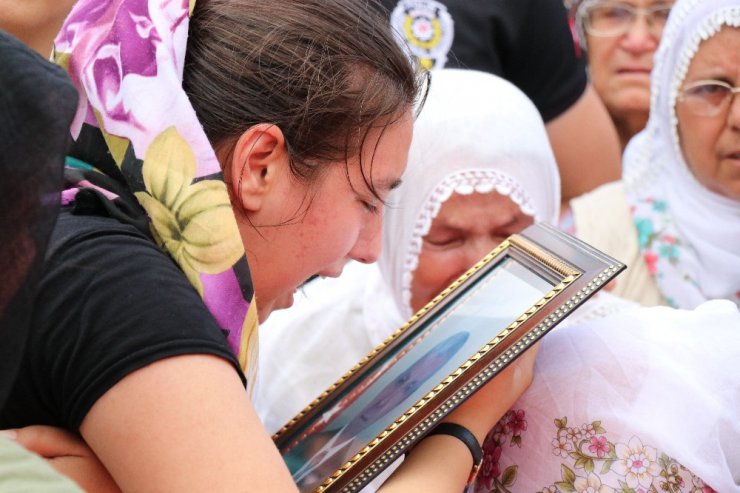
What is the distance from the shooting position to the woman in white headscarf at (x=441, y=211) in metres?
2.26

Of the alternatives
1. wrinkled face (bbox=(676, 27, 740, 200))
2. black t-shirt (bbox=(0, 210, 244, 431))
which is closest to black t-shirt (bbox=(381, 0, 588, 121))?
wrinkled face (bbox=(676, 27, 740, 200))

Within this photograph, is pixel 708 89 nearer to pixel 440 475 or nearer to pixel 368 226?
pixel 368 226

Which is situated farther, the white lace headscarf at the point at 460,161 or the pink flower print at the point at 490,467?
the white lace headscarf at the point at 460,161

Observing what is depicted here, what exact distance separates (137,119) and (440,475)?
0.60m

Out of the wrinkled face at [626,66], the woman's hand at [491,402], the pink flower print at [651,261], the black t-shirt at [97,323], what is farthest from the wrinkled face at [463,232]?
the wrinkled face at [626,66]

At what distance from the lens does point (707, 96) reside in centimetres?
248

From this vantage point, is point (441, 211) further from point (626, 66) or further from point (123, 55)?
point (626, 66)

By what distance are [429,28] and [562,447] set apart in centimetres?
158

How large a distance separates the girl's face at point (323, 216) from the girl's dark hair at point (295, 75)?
19 millimetres

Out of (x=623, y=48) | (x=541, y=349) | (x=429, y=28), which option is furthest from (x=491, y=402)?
(x=623, y=48)

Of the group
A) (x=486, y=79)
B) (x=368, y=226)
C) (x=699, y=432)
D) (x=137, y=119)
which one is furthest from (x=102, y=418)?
(x=486, y=79)

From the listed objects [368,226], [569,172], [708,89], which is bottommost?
[569,172]

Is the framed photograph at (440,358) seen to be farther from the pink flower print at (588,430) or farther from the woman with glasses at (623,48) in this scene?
the woman with glasses at (623,48)

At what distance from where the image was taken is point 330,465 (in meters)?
1.42
